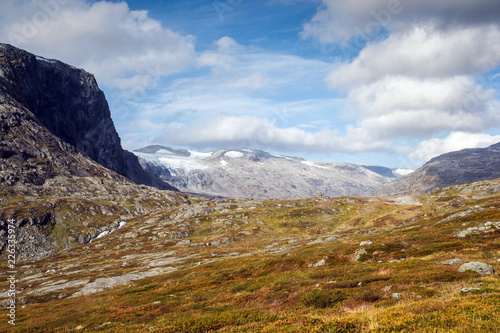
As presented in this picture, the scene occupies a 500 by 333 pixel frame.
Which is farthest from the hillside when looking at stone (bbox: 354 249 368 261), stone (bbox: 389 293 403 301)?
stone (bbox: 389 293 403 301)

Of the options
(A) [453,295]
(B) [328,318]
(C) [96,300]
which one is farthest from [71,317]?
(A) [453,295]

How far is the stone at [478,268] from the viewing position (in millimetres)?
26258

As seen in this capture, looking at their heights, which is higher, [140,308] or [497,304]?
[497,304]

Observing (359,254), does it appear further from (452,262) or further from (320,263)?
(452,262)

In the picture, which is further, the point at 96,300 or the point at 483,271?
the point at 96,300

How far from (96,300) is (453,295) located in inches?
2183

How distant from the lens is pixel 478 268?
2691cm

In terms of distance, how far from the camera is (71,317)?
3722cm

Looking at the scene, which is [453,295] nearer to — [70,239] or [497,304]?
[497,304]

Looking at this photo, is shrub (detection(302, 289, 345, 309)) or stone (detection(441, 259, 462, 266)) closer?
shrub (detection(302, 289, 345, 309))

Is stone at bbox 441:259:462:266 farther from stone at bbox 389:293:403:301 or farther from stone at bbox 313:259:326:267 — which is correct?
stone at bbox 313:259:326:267

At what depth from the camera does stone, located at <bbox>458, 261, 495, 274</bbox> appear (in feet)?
86.1

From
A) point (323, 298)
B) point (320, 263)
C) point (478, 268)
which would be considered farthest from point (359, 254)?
point (323, 298)

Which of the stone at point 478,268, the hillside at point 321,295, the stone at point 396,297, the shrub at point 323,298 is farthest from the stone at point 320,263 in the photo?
the stone at point 396,297
